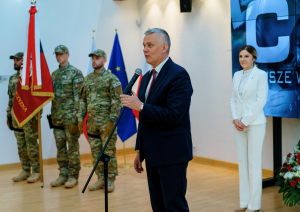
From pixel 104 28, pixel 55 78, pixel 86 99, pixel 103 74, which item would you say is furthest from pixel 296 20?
pixel 104 28

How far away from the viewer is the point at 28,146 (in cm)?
511

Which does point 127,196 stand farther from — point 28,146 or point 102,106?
point 28,146

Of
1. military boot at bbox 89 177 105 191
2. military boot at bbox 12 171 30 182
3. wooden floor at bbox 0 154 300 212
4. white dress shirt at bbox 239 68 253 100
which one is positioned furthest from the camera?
military boot at bbox 12 171 30 182

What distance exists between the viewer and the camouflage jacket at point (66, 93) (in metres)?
4.80

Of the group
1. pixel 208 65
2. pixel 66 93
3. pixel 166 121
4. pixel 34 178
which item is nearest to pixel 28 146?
pixel 34 178

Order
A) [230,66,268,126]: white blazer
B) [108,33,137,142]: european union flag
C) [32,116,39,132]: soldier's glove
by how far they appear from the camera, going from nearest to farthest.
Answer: [230,66,268,126]: white blazer → [32,116,39,132]: soldier's glove → [108,33,137,142]: european union flag

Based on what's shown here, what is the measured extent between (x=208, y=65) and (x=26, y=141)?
3161mm

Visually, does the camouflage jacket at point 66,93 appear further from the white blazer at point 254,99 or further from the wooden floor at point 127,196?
the white blazer at point 254,99

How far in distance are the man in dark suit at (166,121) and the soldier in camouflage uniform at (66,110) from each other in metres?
2.75

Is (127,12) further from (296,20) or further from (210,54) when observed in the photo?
(296,20)

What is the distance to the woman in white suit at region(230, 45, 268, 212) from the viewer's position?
11.8 feet

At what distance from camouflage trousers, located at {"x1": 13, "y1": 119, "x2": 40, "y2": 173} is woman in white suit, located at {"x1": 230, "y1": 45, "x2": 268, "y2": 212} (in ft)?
9.65

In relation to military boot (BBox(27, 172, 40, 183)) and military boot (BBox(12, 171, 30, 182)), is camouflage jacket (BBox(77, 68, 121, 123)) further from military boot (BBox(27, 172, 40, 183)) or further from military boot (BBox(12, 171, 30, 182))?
military boot (BBox(12, 171, 30, 182))

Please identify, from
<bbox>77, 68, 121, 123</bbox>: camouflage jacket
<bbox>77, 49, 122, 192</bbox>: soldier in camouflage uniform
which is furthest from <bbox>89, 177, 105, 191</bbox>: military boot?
<bbox>77, 68, 121, 123</bbox>: camouflage jacket
